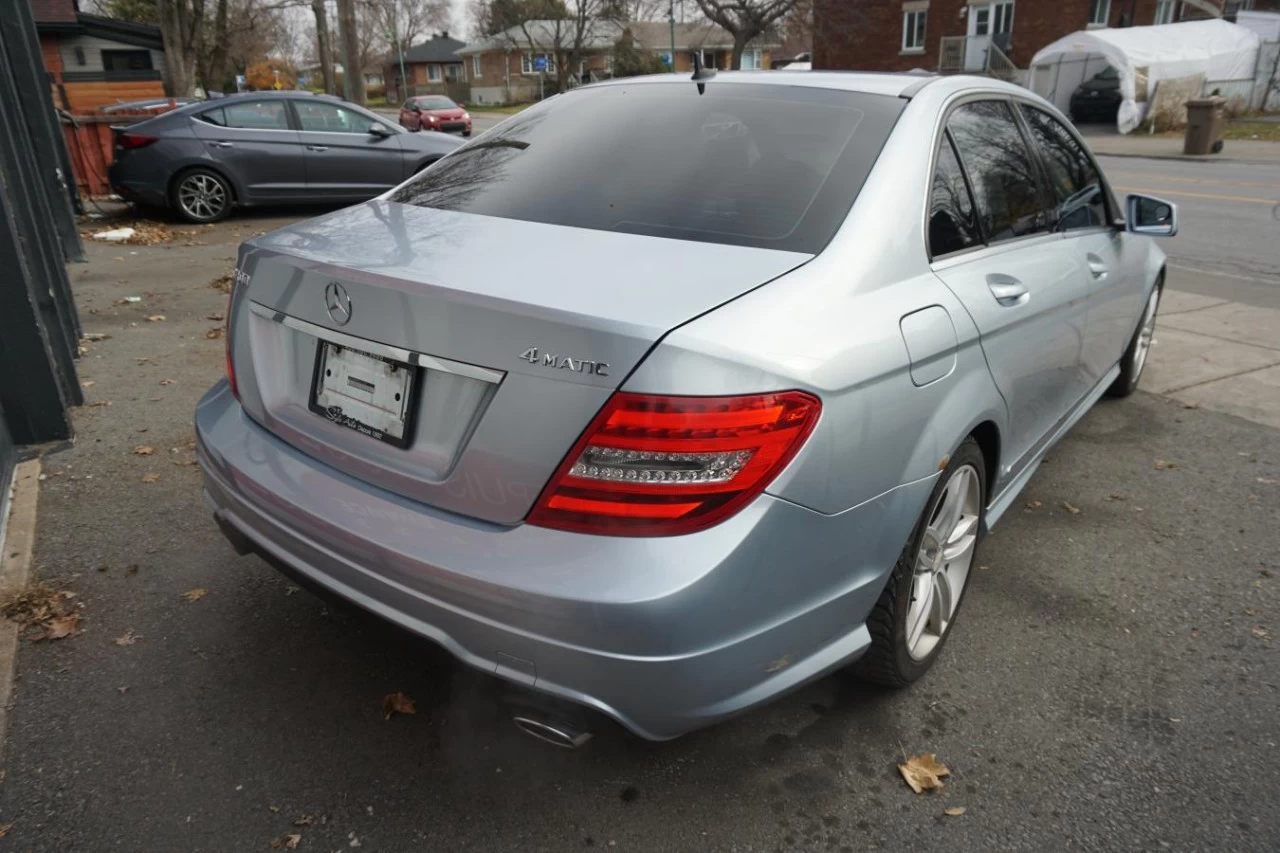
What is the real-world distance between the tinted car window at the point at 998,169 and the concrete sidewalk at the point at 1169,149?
20.0 metres

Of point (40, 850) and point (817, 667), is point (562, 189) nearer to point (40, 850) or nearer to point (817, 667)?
point (817, 667)

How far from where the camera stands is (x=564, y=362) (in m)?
1.82

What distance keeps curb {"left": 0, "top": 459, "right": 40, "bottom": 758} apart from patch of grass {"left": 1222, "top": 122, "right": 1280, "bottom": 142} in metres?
27.5

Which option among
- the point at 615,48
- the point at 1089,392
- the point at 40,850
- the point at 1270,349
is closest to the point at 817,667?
the point at 40,850

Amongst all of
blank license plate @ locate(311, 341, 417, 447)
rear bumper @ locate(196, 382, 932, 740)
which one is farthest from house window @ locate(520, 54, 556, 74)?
rear bumper @ locate(196, 382, 932, 740)

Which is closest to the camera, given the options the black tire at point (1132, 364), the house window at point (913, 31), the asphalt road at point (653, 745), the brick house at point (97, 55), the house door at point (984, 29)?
the asphalt road at point (653, 745)

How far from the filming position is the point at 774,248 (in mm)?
2178

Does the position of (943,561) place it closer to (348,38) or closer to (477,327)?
(477,327)

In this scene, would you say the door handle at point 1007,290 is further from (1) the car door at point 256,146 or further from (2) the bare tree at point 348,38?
(2) the bare tree at point 348,38

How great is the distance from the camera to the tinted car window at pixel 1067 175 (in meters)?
3.51

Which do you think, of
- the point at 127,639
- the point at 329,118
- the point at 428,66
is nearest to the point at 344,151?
the point at 329,118

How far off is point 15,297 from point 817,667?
153 inches

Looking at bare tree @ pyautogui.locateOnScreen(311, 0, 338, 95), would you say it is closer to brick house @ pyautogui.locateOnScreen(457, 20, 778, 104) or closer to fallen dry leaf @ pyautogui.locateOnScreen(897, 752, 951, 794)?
brick house @ pyautogui.locateOnScreen(457, 20, 778, 104)

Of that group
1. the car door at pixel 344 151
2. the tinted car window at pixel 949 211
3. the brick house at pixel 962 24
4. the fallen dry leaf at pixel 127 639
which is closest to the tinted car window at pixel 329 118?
the car door at pixel 344 151
